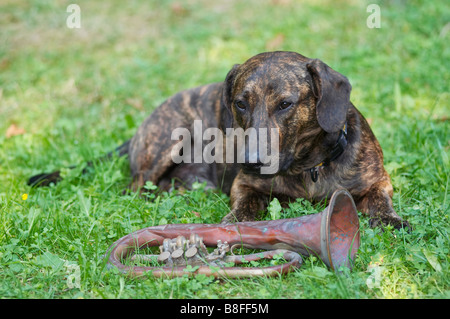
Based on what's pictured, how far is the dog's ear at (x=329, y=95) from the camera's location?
140 inches

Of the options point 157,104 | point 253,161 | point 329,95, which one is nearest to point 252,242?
point 253,161

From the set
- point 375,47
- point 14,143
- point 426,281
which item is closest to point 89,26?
point 14,143

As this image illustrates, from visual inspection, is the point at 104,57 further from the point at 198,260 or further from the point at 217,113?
the point at 198,260

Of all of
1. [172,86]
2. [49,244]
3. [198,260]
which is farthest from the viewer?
[172,86]

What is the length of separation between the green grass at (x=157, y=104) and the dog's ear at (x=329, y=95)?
0.62 m

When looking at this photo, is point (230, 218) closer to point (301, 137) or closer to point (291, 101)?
point (301, 137)

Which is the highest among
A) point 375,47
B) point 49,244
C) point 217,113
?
point 375,47

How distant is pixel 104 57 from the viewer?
7.73m

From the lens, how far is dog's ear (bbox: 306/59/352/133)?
3.56m

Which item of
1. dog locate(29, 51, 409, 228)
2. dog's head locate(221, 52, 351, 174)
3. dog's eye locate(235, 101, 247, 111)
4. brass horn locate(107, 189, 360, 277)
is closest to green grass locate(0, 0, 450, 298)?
brass horn locate(107, 189, 360, 277)

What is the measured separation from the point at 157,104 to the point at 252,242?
3552mm

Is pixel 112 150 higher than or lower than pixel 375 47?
lower

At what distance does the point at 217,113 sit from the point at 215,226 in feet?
5.18

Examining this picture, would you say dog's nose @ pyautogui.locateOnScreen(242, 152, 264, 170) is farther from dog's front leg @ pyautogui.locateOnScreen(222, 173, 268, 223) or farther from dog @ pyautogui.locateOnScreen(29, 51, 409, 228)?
dog's front leg @ pyautogui.locateOnScreen(222, 173, 268, 223)
